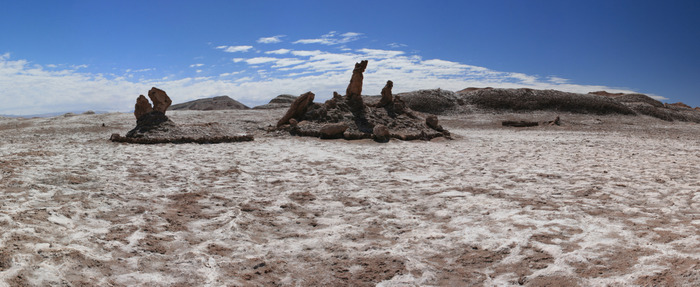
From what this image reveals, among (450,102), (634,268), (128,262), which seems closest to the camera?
(634,268)

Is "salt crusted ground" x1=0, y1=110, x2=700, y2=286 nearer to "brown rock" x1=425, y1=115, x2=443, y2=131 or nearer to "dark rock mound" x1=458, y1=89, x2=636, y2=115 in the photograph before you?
"brown rock" x1=425, y1=115, x2=443, y2=131

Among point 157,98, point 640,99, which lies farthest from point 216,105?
point 640,99

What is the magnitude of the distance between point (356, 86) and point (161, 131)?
21.9 feet

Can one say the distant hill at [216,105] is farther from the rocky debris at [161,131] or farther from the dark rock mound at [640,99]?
the dark rock mound at [640,99]

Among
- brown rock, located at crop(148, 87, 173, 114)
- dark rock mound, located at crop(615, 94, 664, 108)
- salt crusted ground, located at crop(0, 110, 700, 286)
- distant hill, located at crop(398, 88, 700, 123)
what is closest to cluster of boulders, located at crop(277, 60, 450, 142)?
brown rock, located at crop(148, 87, 173, 114)

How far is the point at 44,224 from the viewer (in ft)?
11.8

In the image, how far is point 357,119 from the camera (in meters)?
13.7

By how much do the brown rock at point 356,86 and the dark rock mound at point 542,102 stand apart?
18158 mm

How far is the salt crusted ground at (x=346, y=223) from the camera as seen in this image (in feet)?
9.64

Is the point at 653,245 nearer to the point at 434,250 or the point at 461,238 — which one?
the point at 461,238

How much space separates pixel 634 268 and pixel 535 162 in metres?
5.28

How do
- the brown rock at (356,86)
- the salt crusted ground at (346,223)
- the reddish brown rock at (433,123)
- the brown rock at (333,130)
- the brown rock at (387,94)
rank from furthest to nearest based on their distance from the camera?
the brown rock at (387,94) → the brown rock at (356,86) → the reddish brown rock at (433,123) → the brown rock at (333,130) → the salt crusted ground at (346,223)

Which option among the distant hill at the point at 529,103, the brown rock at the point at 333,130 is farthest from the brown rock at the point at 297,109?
the distant hill at the point at 529,103

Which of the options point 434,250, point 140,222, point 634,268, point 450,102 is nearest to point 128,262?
point 140,222
